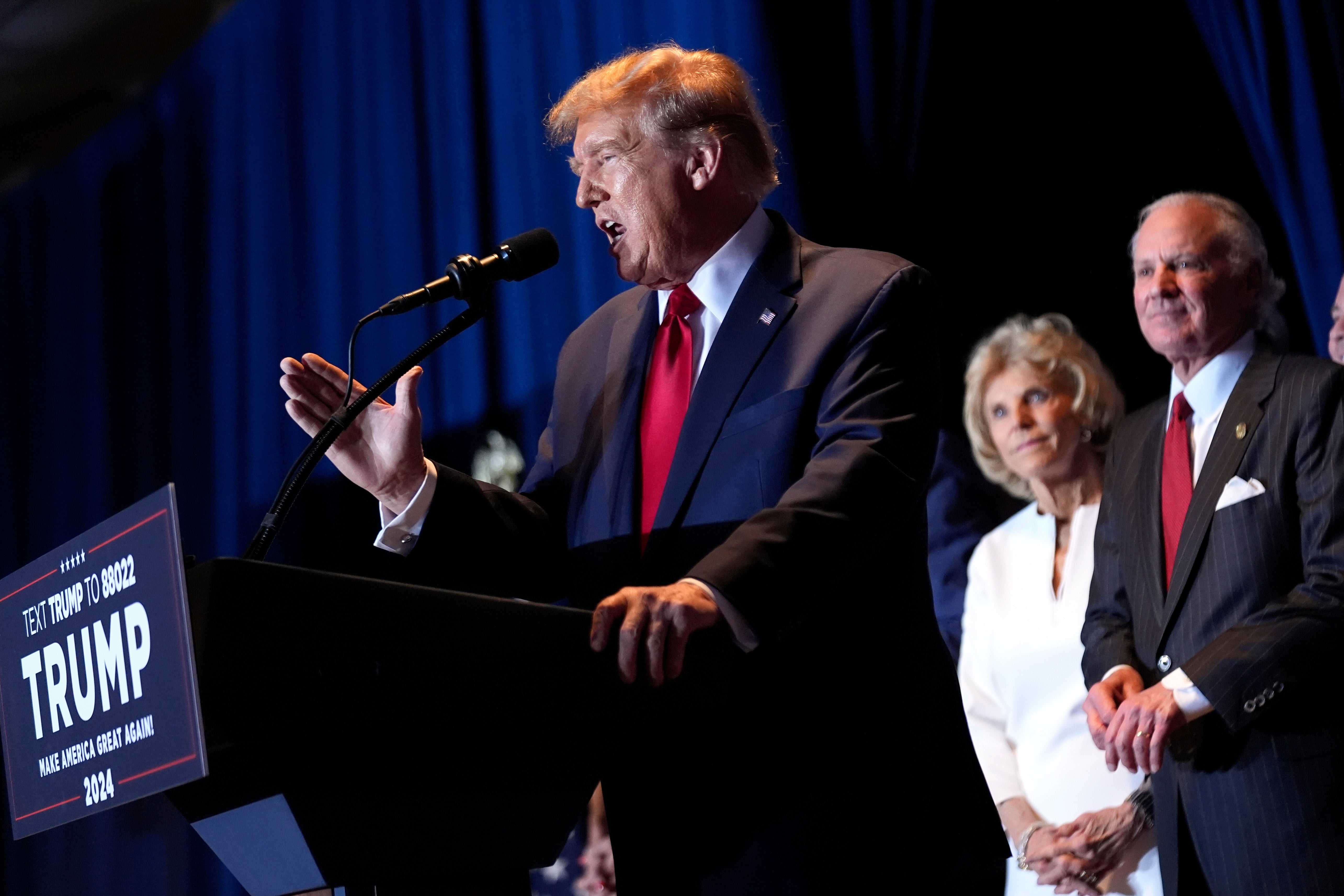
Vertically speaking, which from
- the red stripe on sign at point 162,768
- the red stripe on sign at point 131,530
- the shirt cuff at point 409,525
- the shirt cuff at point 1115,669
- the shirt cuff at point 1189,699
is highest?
the shirt cuff at point 409,525

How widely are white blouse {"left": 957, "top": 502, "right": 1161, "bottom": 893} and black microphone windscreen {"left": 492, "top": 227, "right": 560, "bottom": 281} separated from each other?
1.39 meters

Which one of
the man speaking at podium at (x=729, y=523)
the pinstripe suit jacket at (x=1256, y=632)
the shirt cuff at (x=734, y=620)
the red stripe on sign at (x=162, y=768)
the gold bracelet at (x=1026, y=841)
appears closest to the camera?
the red stripe on sign at (x=162, y=768)

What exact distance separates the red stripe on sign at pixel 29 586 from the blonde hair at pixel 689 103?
947 mm

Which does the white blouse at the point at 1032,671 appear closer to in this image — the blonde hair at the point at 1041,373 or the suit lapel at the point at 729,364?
the blonde hair at the point at 1041,373

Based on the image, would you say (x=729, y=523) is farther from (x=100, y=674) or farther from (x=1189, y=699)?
(x=1189, y=699)

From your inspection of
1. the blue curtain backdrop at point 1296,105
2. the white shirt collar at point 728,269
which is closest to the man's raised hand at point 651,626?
the white shirt collar at point 728,269

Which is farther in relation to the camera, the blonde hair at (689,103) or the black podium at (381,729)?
the blonde hair at (689,103)

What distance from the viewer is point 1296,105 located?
2691 millimetres

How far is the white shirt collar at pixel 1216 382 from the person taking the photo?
230cm

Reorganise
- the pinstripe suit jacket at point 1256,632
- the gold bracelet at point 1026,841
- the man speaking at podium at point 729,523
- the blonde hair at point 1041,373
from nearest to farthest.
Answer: the man speaking at podium at point 729,523, the pinstripe suit jacket at point 1256,632, the gold bracelet at point 1026,841, the blonde hair at point 1041,373

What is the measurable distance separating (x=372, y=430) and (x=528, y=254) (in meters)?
0.27

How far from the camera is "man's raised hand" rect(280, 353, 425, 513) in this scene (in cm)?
154

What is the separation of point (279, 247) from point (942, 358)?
2.61 metres

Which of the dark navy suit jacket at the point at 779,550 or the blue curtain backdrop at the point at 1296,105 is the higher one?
the blue curtain backdrop at the point at 1296,105
